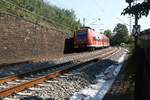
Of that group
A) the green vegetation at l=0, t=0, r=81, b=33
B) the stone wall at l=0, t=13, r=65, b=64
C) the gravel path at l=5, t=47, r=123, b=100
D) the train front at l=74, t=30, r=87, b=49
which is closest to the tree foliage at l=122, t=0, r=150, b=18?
the gravel path at l=5, t=47, r=123, b=100

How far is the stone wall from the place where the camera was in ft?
75.9

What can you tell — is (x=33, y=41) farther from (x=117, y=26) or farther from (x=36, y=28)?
(x=117, y=26)

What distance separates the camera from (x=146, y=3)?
976 cm

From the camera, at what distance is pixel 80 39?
41.7m

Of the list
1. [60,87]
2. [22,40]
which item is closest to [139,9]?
[60,87]

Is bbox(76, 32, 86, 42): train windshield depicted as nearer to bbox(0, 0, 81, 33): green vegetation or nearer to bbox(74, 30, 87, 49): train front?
bbox(74, 30, 87, 49): train front

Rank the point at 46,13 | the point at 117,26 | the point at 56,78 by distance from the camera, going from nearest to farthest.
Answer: the point at 56,78, the point at 46,13, the point at 117,26

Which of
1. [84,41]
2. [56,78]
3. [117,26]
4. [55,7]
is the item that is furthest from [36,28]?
[117,26]

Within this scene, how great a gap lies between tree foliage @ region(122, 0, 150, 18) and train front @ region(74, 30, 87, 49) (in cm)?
3094

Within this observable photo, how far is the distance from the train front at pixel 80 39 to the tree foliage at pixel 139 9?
30942mm

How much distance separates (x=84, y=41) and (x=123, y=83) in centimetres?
2840

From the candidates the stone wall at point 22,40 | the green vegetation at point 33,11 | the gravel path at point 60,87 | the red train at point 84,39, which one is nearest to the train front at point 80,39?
the red train at point 84,39

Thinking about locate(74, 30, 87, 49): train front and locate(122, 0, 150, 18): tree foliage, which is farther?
locate(74, 30, 87, 49): train front

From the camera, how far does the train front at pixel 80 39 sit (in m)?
41.1
